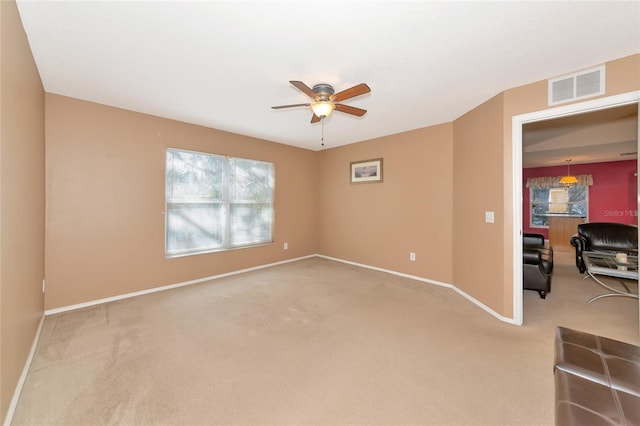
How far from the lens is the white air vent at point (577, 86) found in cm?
227

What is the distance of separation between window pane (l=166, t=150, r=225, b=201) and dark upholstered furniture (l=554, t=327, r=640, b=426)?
4295mm

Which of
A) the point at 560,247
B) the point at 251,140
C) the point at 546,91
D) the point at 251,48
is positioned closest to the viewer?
the point at 251,48

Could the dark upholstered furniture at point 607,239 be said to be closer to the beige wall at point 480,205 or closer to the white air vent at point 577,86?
the beige wall at point 480,205

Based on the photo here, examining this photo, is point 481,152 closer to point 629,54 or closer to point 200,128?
point 629,54

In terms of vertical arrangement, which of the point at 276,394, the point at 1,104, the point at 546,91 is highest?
the point at 546,91

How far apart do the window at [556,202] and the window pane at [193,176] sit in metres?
8.91

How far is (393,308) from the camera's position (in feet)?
10.0

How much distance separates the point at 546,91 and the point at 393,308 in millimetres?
2781

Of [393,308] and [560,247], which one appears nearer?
[393,308]

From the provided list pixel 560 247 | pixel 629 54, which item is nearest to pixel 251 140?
pixel 629 54

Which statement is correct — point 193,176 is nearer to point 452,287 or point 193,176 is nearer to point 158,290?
point 158,290

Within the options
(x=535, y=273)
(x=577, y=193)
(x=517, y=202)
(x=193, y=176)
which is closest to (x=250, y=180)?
(x=193, y=176)

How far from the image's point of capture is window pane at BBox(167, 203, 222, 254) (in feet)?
12.5

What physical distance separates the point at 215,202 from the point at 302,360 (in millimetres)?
3030
